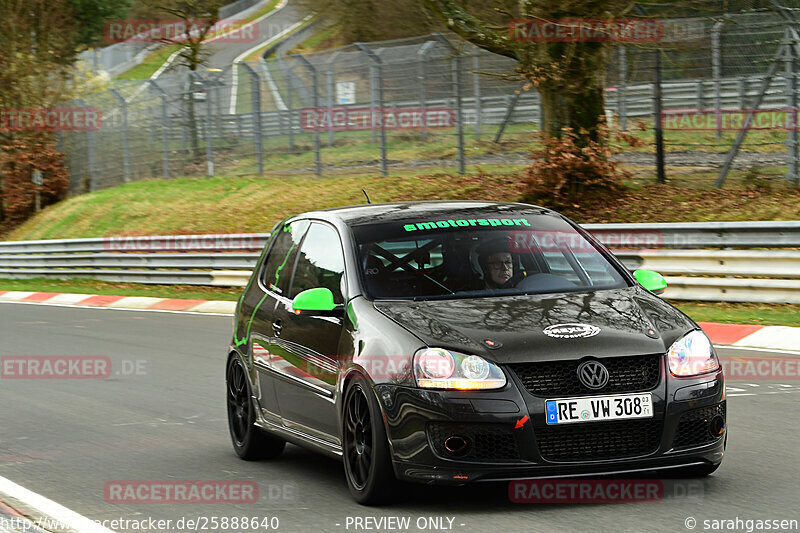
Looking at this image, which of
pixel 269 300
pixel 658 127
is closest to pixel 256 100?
pixel 658 127

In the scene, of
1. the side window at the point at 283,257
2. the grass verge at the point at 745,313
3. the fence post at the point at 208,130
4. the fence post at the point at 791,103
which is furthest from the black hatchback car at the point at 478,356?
the fence post at the point at 208,130

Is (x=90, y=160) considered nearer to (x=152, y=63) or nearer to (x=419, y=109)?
(x=419, y=109)

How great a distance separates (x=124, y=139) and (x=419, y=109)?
1443 cm

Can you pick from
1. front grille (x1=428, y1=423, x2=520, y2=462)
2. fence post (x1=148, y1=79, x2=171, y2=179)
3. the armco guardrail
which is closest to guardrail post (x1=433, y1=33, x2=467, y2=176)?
the armco guardrail

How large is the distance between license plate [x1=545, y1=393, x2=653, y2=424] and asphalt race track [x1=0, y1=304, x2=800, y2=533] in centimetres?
42

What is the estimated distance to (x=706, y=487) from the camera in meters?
6.29

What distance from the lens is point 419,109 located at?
25594 millimetres

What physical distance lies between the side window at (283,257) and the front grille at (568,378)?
2300 millimetres

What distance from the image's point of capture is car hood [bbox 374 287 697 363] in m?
5.77


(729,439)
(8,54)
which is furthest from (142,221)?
(729,439)

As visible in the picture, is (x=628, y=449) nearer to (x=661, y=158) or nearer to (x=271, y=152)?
(x=661, y=158)

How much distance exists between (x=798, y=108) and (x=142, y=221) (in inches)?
750

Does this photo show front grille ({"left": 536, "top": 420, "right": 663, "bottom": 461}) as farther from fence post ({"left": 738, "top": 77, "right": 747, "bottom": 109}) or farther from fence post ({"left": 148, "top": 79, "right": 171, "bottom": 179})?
fence post ({"left": 148, "top": 79, "right": 171, "bottom": 179})

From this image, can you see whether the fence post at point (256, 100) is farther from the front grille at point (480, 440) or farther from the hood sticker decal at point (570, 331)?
the front grille at point (480, 440)
